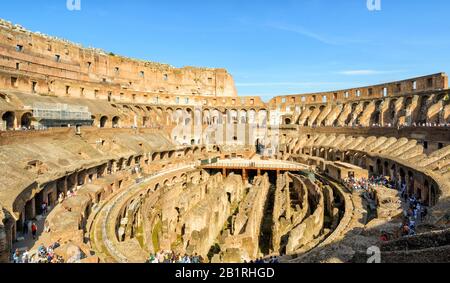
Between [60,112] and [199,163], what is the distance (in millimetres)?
13521

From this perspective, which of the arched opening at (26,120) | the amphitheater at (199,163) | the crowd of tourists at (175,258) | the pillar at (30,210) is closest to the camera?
the crowd of tourists at (175,258)

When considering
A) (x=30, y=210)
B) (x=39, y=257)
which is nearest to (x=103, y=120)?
(x=30, y=210)

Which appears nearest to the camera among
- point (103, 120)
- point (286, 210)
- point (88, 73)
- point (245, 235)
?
point (245, 235)

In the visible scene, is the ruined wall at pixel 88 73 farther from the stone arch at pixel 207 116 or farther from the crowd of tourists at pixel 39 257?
the crowd of tourists at pixel 39 257

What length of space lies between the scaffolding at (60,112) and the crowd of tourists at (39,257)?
17.8 m

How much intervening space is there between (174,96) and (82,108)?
1792cm

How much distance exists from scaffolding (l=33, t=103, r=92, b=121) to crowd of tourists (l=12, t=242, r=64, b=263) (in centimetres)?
1785

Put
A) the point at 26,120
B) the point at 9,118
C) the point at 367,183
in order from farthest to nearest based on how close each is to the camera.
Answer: the point at 26,120
the point at 9,118
the point at 367,183

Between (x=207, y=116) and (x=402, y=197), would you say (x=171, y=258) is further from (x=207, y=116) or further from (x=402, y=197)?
(x=207, y=116)

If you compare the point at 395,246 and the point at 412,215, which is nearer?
the point at 395,246

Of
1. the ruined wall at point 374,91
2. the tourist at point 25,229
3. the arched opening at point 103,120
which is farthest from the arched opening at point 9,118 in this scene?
the ruined wall at point 374,91

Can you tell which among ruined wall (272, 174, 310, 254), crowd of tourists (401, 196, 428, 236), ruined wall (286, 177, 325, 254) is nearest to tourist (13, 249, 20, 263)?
ruined wall (286, 177, 325, 254)

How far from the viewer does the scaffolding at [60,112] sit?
25.5 m

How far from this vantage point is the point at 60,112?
88.6 feet
